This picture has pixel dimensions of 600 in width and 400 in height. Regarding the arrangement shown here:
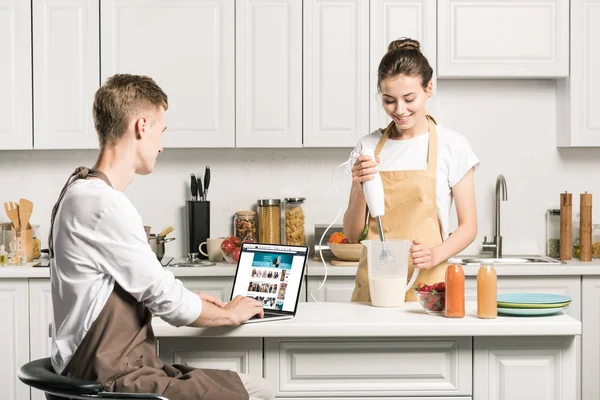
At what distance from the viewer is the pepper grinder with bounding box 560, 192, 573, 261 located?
4.28 metres

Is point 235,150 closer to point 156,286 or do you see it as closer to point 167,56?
point 167,56

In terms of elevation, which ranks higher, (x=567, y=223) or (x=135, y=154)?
(x=135, y=154)

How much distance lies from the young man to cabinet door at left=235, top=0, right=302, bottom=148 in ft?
7.10

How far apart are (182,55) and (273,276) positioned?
2053mm

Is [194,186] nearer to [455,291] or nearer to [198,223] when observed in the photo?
[198,223]

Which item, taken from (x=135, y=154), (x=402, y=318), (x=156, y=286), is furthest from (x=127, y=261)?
(x=402, y=318)

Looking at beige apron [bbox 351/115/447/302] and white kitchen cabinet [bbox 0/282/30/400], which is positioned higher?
beige apron [bbox 351/115/447/302]

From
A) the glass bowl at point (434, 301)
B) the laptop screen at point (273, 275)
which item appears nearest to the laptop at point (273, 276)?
the laptop screen at point (273, 275)

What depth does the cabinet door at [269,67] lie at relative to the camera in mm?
4172

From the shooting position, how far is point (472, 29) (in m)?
4.20

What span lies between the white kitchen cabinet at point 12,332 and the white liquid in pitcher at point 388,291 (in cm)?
210

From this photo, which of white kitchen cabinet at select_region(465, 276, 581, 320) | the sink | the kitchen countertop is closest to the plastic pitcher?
Answer: the kitchen countertop

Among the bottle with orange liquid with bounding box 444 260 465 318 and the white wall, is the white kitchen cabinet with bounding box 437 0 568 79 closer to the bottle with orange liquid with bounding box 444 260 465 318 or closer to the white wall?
the white wall

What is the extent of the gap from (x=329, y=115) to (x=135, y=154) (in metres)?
2.26
